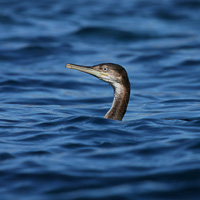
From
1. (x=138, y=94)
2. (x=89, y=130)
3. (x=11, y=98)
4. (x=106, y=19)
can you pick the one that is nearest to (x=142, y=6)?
(x=106, y=19)

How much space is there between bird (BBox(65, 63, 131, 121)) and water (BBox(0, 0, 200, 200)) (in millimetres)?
A: 457

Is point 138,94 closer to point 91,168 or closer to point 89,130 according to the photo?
point 89,130

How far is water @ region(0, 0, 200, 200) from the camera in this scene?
5.65 metres

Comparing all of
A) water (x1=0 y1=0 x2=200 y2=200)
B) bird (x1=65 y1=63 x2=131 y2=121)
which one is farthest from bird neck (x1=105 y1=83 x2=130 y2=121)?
water (x1=0 y1=0 x2=200 y2=200)

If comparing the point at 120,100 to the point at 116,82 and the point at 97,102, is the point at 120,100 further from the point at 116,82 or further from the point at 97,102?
the point at 97,102

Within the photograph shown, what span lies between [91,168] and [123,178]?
49 centimetres

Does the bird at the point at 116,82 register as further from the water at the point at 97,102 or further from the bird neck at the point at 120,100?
the water at the point at 97,102

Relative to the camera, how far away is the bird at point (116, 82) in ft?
28.9

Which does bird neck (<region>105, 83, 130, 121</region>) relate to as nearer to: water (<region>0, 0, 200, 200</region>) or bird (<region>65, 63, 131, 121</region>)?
bird (<region>65, 63, 131, 121</region>)

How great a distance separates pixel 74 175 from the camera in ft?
19.0

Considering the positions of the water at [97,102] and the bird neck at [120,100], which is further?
the bird neck at [120,100]

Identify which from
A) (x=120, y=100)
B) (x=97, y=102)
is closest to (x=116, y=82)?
(x=120, y=100)

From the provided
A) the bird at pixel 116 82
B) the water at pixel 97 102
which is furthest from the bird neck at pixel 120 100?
the water at pixel 97 102

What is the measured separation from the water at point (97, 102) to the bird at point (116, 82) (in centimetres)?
46
